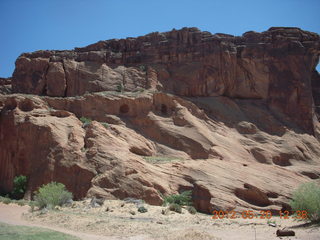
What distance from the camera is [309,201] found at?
17.6 m

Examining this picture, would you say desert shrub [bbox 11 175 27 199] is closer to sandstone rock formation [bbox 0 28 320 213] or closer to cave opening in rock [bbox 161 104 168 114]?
sandstone rock formation [bbox 0 28 320 213]

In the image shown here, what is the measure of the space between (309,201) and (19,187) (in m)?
20.4

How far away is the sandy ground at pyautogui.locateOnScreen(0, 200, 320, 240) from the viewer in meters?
14.6

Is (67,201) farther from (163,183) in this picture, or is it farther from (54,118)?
(54,118)

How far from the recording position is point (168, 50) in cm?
4416

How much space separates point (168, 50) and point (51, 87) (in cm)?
1475

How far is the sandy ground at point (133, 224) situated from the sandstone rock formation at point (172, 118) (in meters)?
2.95

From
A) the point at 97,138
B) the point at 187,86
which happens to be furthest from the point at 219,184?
the point at 187,86

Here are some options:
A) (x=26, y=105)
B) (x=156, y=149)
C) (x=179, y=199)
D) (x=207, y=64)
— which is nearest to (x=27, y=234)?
(x=179, y=199)

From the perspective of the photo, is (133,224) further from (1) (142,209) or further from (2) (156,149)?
(2) (156,149)

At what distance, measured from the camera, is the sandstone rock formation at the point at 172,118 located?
25.9 metres

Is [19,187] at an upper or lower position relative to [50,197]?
lower

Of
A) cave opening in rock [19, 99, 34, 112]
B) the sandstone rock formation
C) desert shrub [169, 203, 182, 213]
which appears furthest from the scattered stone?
cave opening in rock [19, 99, 34, 112]
